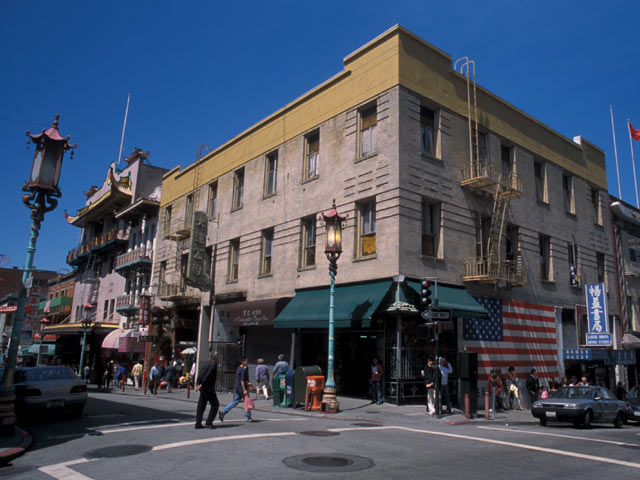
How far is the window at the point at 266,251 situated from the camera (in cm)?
2461

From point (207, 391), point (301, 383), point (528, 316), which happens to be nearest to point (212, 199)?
point (301, 383)

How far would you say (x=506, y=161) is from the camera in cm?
2356

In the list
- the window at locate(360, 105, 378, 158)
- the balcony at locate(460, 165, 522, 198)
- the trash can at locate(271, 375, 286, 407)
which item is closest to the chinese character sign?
the balcony at locate(460, 165, 522, 198)

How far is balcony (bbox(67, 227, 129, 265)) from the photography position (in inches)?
1625

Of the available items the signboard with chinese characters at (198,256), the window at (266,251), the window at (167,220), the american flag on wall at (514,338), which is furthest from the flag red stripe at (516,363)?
the window at (167,220)

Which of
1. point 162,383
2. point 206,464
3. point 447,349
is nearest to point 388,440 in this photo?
point 206,464

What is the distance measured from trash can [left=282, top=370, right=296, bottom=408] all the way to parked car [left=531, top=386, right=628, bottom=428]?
754cm

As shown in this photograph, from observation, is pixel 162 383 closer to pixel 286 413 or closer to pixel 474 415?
pixel 286 413

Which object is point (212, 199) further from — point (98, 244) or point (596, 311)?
point (596, 311)

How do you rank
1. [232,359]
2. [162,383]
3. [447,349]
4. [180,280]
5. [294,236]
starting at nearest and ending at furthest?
[447,349]
[294,236]
[232,359]
[162,383]
[180,280]

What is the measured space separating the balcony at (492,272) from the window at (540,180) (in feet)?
16.6

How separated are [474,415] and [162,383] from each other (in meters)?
18.2

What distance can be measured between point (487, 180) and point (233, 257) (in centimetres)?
1355

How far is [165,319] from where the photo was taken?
31.9m
